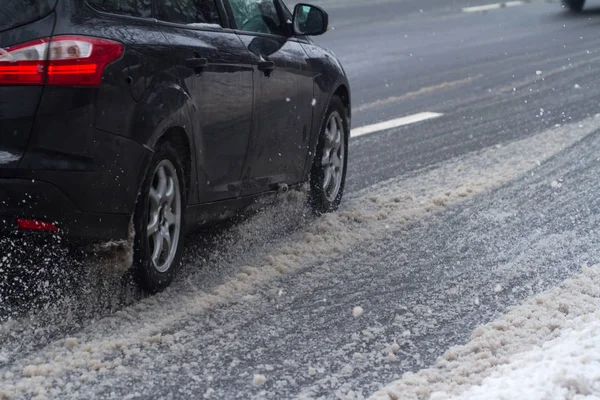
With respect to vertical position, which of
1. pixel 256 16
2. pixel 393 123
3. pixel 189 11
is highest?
pixel 189 11

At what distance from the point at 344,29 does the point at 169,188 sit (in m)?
16.0

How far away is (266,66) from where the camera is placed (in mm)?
6270

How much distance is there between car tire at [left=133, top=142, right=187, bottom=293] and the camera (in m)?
5.13

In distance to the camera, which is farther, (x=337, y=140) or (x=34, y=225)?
(x=337, y=140)

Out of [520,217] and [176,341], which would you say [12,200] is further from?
[520,217]

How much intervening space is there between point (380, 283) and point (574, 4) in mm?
19828

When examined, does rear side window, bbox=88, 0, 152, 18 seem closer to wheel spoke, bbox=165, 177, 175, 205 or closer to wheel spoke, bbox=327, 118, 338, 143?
wheel spoke, bbox=165, 177, 175, 205

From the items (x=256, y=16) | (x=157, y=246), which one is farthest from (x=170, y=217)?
(x=256, y=16)

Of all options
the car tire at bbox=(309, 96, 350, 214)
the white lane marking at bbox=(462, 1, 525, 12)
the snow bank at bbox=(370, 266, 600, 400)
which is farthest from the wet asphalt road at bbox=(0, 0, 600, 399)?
the white lane marking at bbox=(462, 1, 525, 12)

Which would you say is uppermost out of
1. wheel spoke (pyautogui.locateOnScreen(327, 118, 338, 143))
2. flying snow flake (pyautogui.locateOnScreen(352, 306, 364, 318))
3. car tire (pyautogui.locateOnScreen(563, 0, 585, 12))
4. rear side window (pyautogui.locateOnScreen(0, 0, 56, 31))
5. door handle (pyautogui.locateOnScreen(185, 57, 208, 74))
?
rear side window (pyautogui.locateOnScreen(0, 0, 56, 31))

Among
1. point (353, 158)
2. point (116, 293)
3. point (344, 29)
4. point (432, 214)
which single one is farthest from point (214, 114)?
point (344, 29)

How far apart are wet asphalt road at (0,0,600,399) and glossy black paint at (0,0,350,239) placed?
471 millimetres

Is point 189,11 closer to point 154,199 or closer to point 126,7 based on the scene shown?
point 126,7

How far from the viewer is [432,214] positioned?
24.7 feet
